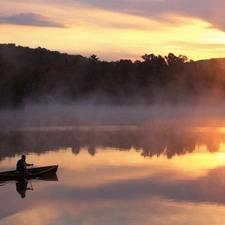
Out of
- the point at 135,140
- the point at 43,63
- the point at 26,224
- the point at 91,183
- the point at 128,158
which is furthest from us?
the point at 43,63

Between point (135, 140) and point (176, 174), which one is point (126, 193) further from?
point (135, 140)

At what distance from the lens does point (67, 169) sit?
22641mm

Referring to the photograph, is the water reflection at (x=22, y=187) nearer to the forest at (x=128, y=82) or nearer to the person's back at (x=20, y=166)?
the person's back at (x=20, y=166)

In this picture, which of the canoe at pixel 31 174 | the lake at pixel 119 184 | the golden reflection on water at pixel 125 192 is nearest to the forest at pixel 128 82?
the lake at pixel 119 184

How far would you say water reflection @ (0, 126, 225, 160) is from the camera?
29.4m

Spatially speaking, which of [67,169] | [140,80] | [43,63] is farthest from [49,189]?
[43,63]

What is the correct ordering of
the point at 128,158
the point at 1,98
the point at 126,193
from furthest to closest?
the point at 1,98, the point at 128,158, the point at 126,193

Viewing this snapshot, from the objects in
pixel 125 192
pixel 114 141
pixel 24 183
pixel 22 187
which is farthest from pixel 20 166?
pixel 114 141

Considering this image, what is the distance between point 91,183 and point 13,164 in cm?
610

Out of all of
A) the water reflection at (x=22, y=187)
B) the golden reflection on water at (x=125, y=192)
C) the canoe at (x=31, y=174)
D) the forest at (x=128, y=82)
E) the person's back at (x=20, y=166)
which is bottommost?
the water reflection at (x=22, y=187)

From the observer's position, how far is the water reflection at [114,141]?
96.3 feet

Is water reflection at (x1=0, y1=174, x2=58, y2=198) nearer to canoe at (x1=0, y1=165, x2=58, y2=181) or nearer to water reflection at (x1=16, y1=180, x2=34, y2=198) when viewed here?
water reflection at (x1=16, y1=180, x2=34, y2=198)

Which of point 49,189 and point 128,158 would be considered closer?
point 49,189

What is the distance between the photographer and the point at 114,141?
3428cm
